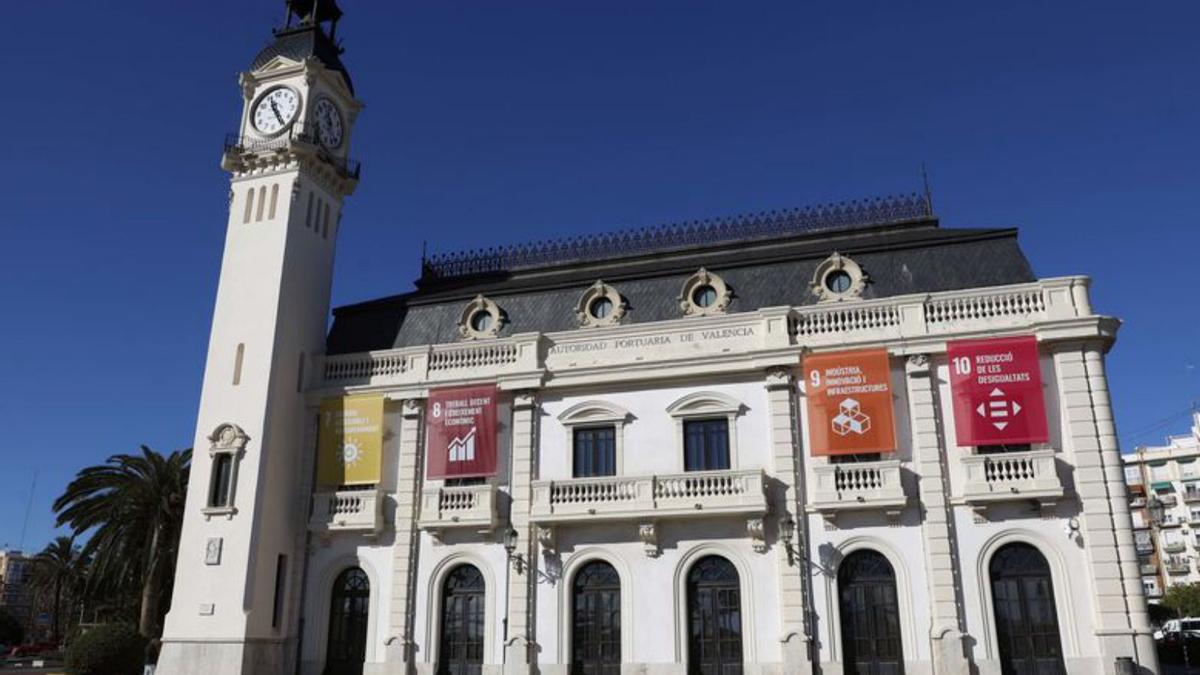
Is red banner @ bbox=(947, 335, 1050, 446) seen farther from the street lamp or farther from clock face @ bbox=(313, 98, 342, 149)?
clock face @ bbox=(313, 98, 342, 149)

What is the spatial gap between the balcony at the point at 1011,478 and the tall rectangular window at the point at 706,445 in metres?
6.78

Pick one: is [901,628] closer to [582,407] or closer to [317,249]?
[582,407]

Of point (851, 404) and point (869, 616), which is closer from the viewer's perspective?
point (869, 616)

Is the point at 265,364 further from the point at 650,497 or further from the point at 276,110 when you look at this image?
the point at 650,497

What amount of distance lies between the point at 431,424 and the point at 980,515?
670 inches

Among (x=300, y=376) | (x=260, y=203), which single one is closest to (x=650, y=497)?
(x=300, y=376)

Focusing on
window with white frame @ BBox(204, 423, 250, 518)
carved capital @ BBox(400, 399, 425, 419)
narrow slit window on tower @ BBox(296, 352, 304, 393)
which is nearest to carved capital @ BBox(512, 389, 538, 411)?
carved capital @ BBox(400, 399, 425, 419)

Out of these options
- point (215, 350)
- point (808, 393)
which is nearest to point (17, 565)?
point (215, 350)

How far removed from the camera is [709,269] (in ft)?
99.0

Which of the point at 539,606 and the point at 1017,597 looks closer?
the point at 1017,597

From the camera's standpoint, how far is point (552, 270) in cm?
3406

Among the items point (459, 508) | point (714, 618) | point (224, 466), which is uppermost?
point (224, 466)

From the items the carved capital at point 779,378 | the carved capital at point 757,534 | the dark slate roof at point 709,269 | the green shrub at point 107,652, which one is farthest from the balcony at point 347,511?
the carved capital at point 779,378

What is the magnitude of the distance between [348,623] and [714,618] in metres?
12.1
